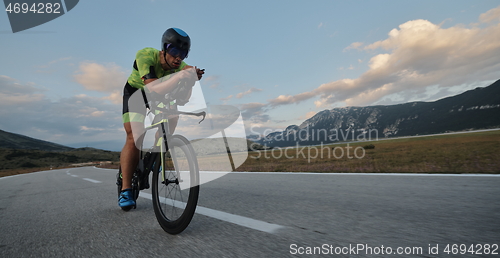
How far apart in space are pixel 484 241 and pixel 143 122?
3.22m

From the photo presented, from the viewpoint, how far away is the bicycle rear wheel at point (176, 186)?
2.04 meters

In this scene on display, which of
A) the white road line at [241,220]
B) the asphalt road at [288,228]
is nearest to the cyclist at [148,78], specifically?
the asphalt road at [288,228]

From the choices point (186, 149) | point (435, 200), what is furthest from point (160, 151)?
point (435, 200)

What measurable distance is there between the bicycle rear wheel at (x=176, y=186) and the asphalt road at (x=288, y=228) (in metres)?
0.14

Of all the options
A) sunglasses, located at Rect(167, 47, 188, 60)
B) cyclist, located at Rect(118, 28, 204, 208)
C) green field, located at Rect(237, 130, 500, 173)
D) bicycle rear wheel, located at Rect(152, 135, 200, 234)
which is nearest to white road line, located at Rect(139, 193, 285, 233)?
bicycle rear wheel, located at Rect(152, 135, 200, 234)

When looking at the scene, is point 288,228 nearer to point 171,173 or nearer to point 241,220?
point 241,220

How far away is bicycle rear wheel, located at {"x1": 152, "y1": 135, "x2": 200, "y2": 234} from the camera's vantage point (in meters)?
2.04

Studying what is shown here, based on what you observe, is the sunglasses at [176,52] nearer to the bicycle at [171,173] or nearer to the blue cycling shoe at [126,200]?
the bicycle at [171,173]

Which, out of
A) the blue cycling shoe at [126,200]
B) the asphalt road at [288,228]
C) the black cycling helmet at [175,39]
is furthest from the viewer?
the blue cycling shoe at [126,200]

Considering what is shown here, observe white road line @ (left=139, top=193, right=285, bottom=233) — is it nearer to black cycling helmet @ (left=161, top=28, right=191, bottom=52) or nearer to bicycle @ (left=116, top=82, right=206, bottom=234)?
bicycle @ (left=116, top=82, right=206, bottom=234)

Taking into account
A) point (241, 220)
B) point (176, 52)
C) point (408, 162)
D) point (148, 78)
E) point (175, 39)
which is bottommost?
point (408, 162)

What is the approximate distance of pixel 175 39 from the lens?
257 cm

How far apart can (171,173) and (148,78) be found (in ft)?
3.10

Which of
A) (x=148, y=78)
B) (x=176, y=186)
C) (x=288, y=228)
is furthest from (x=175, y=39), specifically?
(x=288, y=228)
